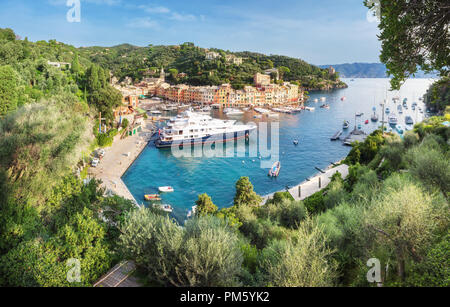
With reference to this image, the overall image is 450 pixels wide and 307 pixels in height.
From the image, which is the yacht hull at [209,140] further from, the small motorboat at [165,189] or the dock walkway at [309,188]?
the dock walkway at [309,188]

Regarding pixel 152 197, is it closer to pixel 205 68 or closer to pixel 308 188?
pixel 308 188

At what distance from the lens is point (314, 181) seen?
1588 cm

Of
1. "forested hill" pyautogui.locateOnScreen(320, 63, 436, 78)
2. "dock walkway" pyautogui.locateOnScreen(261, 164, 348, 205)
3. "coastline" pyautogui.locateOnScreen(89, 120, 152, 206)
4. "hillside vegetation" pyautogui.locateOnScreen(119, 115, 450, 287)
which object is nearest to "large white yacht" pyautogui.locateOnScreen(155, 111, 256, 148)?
"coastline" pyautogui.locateOnScreen(89, 120, 152, 206)

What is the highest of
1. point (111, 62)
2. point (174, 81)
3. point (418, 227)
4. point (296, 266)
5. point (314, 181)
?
point (111, 62)

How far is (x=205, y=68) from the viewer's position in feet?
223

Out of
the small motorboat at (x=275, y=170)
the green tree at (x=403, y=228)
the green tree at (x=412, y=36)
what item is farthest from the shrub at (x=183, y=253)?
the small motorboat at (x=275, y=170)

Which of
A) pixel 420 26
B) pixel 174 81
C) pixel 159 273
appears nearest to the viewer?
pixel 420 26

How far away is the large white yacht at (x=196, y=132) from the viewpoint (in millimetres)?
23500

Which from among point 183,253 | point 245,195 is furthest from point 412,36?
point 245,195

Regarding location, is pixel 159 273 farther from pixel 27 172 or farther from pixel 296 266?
pixel 27 172

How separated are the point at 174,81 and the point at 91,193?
6155 centimetres

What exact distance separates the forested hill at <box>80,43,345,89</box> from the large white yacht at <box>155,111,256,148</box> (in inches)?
1243

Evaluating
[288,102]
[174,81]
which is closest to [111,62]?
[174,81]
